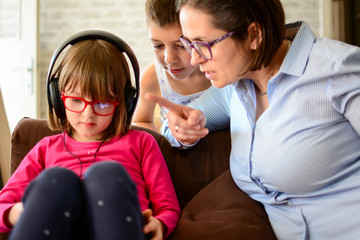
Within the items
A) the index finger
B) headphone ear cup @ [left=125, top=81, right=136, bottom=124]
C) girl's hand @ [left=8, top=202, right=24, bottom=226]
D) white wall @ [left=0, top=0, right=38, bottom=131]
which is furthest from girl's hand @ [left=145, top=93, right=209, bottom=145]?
white wall @ [left=0, top=0, right=38, bottom=131]

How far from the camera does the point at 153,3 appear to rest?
4.86 feet

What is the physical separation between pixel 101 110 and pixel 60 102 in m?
0.12

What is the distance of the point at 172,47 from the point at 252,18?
1.42 feet

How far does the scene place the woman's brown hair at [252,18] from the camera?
3.49 ft

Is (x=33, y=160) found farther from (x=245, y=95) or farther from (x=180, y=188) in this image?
(x=245, y=95)

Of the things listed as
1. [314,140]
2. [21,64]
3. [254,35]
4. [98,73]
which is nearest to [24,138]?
[98,73]

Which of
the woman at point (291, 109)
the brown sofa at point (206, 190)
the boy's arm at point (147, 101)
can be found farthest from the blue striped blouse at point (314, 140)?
the boy's arm at point (147, 101)

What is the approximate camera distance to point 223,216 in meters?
1.18

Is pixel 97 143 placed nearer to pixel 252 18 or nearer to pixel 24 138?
pixel 24 138

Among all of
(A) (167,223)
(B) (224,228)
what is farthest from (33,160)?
(B) (224,228)

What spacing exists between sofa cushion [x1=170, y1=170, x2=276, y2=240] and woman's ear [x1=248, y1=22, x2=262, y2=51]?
445 millimetres

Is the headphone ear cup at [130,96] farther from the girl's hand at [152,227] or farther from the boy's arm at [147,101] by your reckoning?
the boy's arm at [147,101]

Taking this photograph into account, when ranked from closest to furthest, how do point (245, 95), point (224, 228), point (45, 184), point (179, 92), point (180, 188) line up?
point (45, 184) < point (224, 228) < point (245, 95) < point (180, 188) < point (179, 92)

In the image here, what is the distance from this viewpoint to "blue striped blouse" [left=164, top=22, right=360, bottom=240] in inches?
39.9
